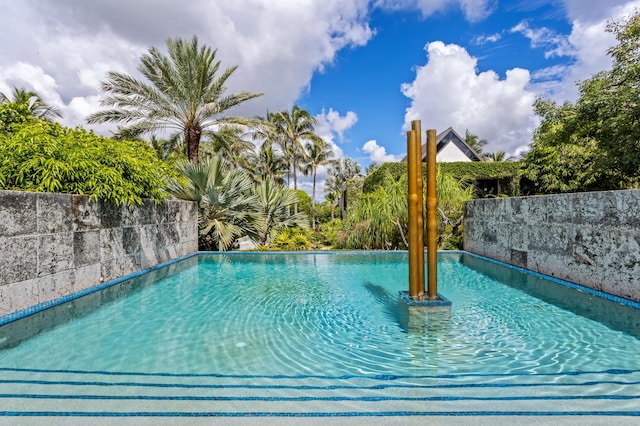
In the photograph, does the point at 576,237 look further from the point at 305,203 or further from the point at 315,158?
the point at 305,203

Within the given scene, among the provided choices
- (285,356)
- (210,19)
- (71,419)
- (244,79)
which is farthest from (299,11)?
(71,419)

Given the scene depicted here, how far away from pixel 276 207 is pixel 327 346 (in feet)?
28.0

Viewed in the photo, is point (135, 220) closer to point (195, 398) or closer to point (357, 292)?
point (357, 292)

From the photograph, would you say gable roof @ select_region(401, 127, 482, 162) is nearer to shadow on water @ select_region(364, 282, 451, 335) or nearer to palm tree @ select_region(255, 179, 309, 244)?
palm tree @ select_region(255, 179, 309, 244)

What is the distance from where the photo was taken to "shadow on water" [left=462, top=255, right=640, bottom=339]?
3.55 metres

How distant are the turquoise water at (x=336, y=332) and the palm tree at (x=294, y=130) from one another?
2204 cm

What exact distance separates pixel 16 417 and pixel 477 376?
2.94 metres

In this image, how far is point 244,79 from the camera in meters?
14.2

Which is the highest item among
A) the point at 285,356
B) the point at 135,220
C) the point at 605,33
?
the point at 605,33

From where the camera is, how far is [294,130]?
88.7ft

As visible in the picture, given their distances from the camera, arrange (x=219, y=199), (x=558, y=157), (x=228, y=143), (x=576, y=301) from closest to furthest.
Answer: (x=576, y=301) < (x=219, y=199) < (x=558, y=157) < (x=228, y=143)

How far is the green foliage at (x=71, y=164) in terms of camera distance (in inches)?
173

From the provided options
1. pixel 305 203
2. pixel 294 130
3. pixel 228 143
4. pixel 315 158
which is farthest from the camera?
pixel 305 203

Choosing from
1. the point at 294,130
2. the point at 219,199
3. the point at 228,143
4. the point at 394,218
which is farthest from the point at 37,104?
the point at 394,218
